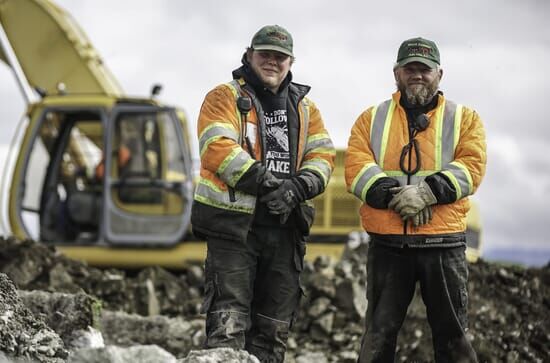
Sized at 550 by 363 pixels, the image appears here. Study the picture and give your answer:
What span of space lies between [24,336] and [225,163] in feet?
4.46

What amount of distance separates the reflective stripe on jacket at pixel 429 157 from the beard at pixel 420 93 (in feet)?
0.20

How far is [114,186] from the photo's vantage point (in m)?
10.8

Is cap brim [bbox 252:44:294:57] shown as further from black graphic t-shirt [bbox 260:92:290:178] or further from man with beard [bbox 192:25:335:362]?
black graphic t-shirt [bbox 260:92:290:178]

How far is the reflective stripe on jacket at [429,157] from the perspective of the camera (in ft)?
16.6

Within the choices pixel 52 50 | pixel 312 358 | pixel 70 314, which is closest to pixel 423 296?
pixel 70 314

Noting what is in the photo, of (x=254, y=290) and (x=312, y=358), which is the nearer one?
(x=254, y=290)

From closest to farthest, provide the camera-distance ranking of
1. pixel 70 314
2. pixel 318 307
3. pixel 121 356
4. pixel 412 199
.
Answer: pixel 121 356 → pixel 412 199 → pixel 70 314 → pixel 318 307

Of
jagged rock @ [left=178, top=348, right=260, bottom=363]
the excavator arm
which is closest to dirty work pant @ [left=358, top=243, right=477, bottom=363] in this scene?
jagged rock @ [left=178, top=348, right=260, bottom=363]

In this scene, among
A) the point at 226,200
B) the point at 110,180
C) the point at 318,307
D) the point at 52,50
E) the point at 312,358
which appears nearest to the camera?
the point at 226,200

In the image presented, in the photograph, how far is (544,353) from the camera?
7.20m

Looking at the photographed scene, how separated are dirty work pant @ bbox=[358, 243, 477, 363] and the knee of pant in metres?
0.69

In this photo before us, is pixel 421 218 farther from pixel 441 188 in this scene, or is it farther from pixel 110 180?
pixel 110 180

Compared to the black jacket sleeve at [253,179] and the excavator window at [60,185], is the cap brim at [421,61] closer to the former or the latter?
the black jacket sleeve at [253,179]

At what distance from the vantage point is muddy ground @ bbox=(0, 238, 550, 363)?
6.75 meters
